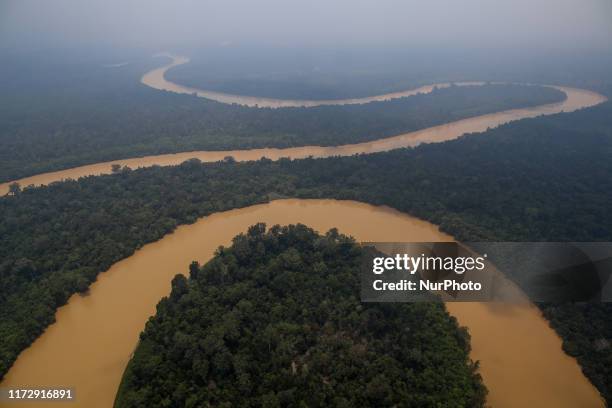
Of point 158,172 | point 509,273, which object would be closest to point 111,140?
point 158,172

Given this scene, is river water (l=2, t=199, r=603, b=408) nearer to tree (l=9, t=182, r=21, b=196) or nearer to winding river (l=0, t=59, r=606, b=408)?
winding river (l=0, t=59, r=606, b=408)

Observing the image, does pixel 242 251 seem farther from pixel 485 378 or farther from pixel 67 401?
pixel 485 378

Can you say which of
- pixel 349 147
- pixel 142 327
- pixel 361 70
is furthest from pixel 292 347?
pixel 361 70

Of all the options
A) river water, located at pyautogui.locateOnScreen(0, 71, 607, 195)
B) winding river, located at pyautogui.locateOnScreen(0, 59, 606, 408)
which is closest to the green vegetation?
winding river, located at pyautogui.locateOnScreen(0, 59, 606, 408)

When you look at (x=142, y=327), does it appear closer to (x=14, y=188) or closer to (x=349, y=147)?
(x=14, y=188)

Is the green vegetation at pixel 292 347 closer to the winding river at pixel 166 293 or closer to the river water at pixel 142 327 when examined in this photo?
the river water at pixel 142 327
